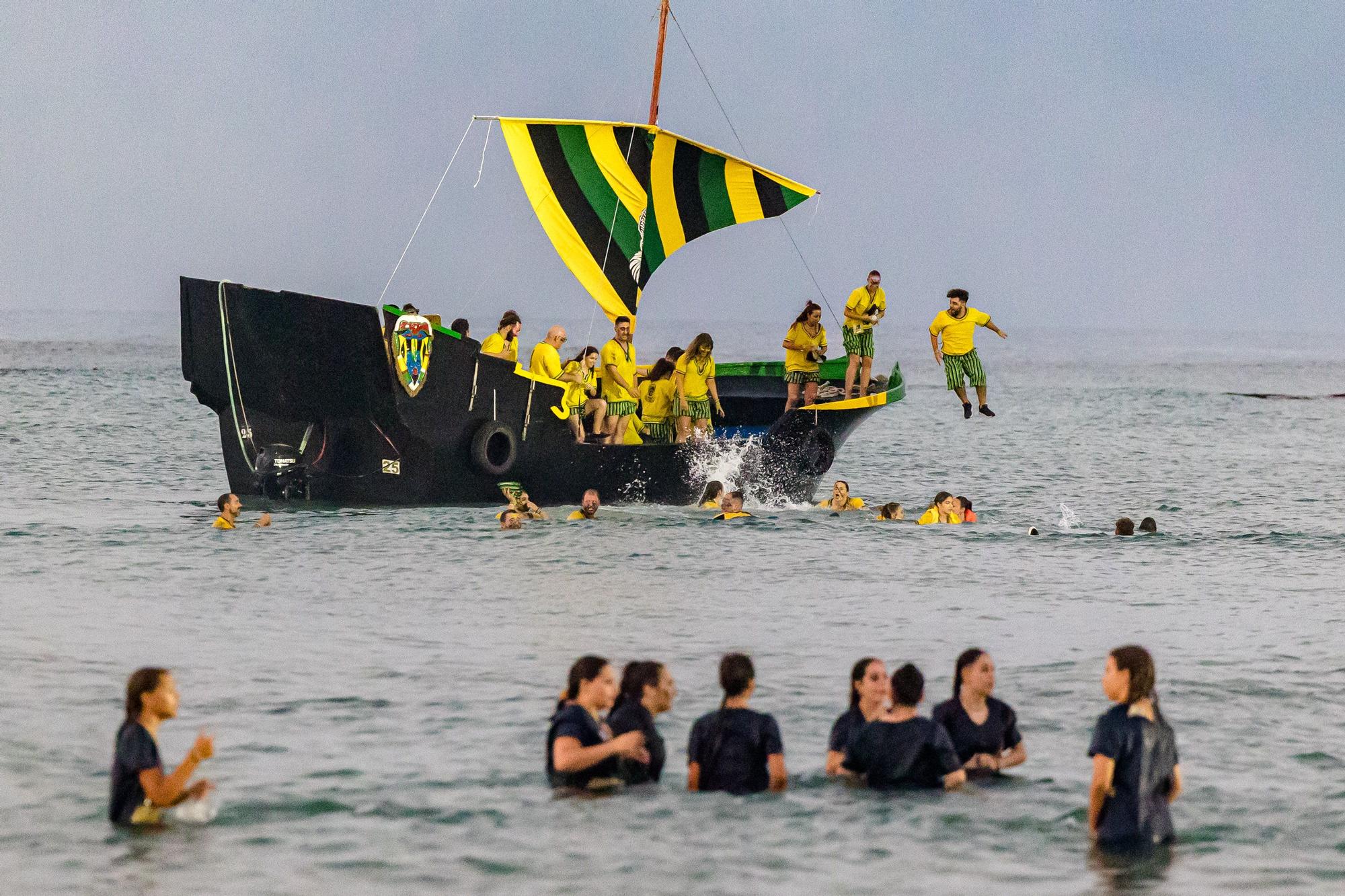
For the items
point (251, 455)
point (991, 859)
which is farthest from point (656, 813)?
point (251, 455)

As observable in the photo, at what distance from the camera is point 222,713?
12227mm

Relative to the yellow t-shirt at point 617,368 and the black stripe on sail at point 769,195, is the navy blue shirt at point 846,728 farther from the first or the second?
the black stripe on sail at point 769,195

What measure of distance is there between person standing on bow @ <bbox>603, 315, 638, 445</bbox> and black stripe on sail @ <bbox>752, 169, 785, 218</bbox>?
616cm

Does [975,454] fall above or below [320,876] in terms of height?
above

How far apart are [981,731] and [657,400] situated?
14433 millimetres

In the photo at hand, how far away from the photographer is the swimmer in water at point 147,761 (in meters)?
8.55

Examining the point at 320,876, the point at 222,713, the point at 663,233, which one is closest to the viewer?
the point at 320,876

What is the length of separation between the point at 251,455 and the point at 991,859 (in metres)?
16.4

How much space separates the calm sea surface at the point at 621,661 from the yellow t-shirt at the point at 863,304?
2750 mm

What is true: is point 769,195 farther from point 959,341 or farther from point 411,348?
point 411,348

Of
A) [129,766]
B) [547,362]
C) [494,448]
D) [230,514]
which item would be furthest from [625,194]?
[129,766]

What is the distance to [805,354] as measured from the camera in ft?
82.6

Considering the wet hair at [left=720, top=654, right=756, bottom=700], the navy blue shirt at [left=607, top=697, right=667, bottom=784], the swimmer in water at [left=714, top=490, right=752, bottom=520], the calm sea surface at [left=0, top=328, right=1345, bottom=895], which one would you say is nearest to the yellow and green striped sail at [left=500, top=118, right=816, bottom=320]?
the calm sea surface at [left=0, top=328, right=1345, bottom=895]

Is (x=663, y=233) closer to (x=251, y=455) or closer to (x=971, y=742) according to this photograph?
(x=251, y=455)
